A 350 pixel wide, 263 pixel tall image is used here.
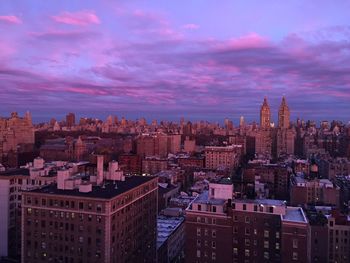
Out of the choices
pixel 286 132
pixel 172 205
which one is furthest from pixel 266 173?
pixel 286 132

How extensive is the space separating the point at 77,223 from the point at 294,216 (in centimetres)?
1178

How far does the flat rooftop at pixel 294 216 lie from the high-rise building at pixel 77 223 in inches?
366

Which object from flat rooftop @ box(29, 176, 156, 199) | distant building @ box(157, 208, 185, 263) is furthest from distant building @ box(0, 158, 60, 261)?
distant building @ box(157, 208, 185, 263)

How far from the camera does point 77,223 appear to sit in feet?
71.9

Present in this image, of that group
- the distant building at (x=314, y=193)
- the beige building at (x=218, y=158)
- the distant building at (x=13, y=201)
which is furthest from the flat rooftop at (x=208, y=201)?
the beige building at (x=218, y=158)

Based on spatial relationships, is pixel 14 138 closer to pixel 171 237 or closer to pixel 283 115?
pixel 171 237

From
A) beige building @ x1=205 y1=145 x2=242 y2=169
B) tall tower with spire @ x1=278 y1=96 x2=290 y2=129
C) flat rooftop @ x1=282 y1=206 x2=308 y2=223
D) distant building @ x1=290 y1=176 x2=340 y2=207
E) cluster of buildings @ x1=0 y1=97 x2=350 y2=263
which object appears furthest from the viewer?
tall tower with spire @ x1=278 y1=96 x2=290 y2=129

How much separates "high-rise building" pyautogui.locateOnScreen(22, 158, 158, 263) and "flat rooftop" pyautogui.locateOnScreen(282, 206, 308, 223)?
9298mm

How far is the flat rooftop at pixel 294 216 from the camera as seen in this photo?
784 inches

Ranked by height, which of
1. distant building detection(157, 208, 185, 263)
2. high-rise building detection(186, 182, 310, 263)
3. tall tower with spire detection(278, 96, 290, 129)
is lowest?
distant building detection(157, 208, 185, 263)

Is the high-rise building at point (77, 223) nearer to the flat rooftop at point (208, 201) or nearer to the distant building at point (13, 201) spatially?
the flat rooftop at point (208, 201)

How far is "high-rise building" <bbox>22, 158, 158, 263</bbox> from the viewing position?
21672mm

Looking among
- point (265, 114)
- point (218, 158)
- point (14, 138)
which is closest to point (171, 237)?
point (218, 158)

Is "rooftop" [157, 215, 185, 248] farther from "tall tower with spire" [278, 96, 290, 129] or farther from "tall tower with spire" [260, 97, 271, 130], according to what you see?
"tall tower with spire" [260, 97, 271, 130]
